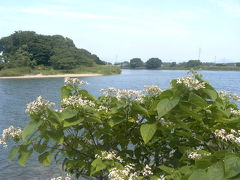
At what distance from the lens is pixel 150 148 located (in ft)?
11.4

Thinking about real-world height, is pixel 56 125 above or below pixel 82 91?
below

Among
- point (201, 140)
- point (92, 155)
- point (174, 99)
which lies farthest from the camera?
point (92, 155)

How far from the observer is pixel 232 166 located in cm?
162

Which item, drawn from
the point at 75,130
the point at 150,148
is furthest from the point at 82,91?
the point at 150,148

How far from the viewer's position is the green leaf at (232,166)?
5.26 feet

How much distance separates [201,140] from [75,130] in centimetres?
135

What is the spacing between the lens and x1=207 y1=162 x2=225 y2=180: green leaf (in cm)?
164

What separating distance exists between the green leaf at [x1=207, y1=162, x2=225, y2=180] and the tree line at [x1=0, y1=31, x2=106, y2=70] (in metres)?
108

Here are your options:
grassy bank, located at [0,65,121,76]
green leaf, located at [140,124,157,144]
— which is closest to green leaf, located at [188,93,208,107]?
green leaf, located at [140,124,157,144]

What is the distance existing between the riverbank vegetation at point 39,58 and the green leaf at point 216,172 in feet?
319

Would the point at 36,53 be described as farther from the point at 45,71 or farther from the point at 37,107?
the point at 37,107

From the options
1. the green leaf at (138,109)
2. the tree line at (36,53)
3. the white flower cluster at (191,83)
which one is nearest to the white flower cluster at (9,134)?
the green leaf at (138,109)

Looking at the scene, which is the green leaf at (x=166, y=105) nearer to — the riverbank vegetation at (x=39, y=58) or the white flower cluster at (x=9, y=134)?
the white flower cluster at (x=9, y=134)

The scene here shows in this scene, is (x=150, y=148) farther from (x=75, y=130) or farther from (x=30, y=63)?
(x=30, y=63)
